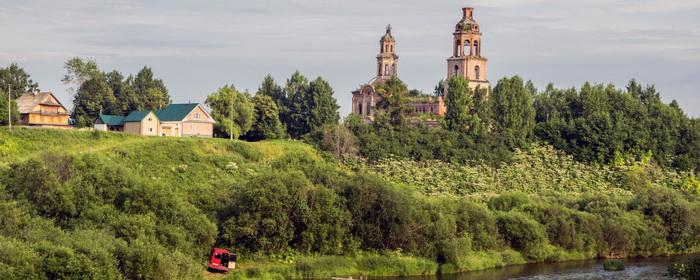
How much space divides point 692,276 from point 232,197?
2484 cm

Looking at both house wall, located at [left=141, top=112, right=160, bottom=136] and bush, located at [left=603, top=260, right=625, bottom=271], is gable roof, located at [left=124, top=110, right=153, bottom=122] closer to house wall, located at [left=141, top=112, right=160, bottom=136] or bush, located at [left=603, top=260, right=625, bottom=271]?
house wall, located at [left=141, top=112, right=160, bottom=136]

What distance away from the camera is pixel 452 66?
113m

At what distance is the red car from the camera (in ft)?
184

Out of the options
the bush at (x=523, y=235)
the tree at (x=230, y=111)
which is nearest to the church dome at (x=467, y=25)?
the tree at (x=230, y=111)

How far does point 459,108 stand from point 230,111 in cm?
2147

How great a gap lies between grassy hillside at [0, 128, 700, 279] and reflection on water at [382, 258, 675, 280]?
1.14m

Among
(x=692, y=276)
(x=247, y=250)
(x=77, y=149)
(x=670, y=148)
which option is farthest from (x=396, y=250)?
(x=670, y=148)

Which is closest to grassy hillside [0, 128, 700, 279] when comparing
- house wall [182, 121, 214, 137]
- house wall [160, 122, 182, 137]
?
house wall [182, 121, 214, 137]

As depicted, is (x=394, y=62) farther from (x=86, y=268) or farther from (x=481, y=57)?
(x=86, y=268)

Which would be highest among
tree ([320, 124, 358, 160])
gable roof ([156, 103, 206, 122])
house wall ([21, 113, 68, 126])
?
gable roof ([156, 103, 206, 122])

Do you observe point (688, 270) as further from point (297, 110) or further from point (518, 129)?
point (297, 110)

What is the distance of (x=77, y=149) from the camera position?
76.8 meters

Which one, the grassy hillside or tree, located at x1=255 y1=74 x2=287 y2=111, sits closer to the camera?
the grassy hillside

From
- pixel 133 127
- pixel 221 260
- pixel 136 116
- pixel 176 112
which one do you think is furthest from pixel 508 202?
pixel 136 116
